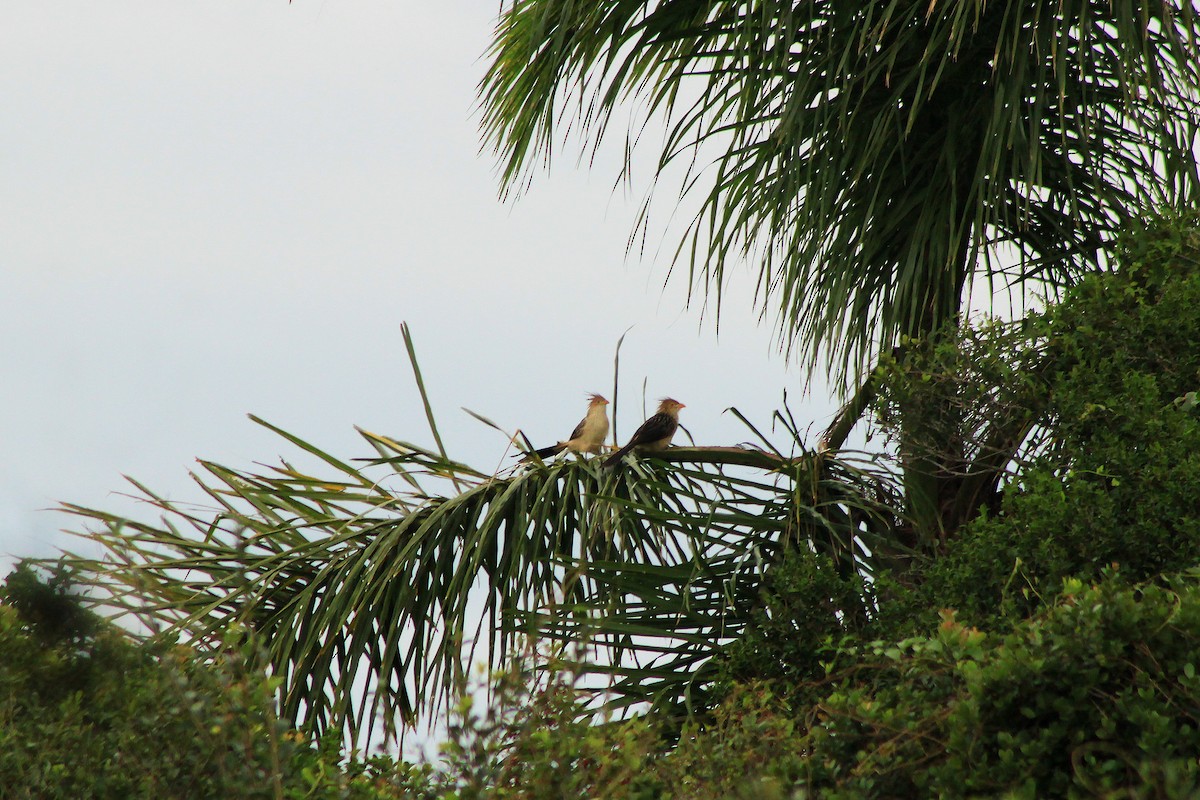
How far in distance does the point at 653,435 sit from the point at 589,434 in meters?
0.55

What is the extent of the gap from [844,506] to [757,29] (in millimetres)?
1889

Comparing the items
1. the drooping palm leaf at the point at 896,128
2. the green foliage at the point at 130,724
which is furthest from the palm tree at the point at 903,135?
the green foliage at the point at 130,724

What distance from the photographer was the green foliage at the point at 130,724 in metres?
2.39

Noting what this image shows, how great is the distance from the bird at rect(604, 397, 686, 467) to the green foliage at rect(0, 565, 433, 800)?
2.10 meters

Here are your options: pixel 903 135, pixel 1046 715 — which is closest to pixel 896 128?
pixel 903 135

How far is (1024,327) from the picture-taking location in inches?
163

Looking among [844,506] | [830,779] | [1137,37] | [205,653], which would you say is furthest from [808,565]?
[1137,37]

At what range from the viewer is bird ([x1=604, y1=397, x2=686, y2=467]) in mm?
4771

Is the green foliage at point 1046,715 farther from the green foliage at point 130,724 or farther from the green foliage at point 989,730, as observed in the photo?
the green foliage at point 130,724

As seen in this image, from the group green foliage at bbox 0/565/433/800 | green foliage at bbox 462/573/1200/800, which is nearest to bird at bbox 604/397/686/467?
green foliage at bbox 0/565/433/800

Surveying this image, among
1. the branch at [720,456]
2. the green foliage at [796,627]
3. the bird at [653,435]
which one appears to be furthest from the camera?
the bird at [653,435]

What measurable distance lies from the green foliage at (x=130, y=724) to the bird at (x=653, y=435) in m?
2.10

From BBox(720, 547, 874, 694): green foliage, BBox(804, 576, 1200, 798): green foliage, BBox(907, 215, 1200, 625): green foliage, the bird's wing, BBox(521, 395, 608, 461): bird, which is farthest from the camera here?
BBox(521, 395, 608, 461): bird

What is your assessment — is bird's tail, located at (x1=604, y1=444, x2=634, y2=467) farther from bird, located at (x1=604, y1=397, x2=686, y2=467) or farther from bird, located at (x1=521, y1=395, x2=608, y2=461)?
bird, located at (x1=521, y1=395, x2=608, y2=461)
